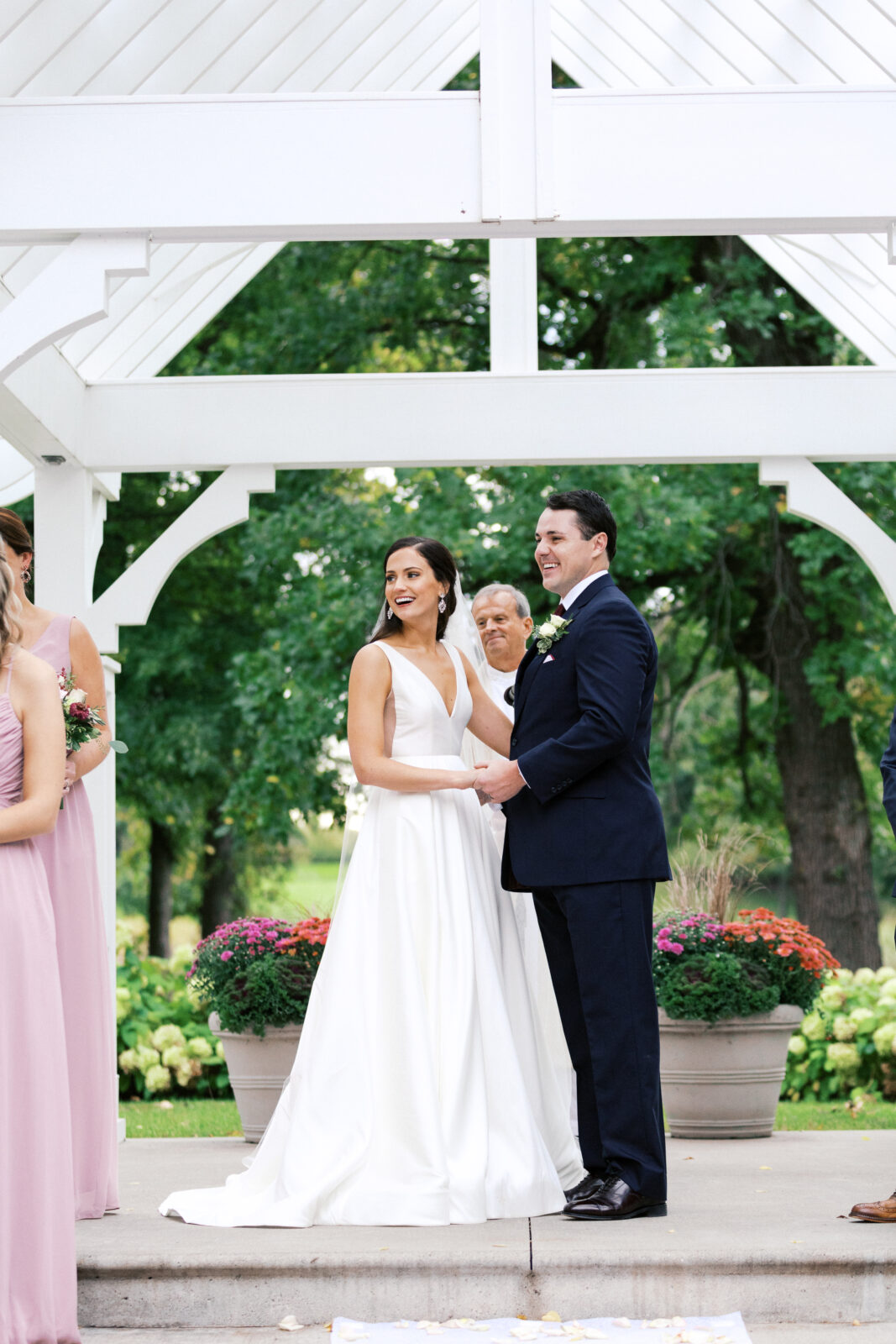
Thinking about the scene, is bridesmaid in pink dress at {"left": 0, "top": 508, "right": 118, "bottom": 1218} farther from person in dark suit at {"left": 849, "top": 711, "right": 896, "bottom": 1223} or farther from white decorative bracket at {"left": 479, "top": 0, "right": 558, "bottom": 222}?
person in dark suit at {"left": 849, "top": 711, "right": 896, "bottom": 1223}

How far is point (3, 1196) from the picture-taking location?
10.5ft

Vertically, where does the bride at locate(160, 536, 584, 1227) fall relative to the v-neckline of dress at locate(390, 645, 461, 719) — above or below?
below

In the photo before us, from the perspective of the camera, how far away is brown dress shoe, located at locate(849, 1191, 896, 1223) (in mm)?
4008

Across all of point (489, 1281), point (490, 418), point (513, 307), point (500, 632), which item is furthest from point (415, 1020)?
point (513, 307)

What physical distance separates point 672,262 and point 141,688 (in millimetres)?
5896

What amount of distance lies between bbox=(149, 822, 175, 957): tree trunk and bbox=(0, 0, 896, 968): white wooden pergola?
883 cm

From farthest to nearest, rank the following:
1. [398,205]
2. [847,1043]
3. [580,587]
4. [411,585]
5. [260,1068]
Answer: [847,1043], [260,1068], [411,585], [580,587], [398,205]

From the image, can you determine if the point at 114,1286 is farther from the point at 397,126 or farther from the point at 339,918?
the point at 397,126

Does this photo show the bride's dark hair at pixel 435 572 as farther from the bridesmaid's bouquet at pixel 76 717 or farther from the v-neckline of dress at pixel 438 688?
the bridesmaid's bouquet at pixel 76 717

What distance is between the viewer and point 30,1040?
3.29 m

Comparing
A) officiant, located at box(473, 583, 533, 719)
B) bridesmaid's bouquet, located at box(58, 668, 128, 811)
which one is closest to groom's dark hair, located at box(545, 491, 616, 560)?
officiant, located at box(473, 583, 533, 719)

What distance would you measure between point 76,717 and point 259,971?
2346mm

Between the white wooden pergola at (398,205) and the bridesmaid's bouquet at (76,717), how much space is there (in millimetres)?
956

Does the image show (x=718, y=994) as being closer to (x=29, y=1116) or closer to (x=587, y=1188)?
(x=587, y=1188)
